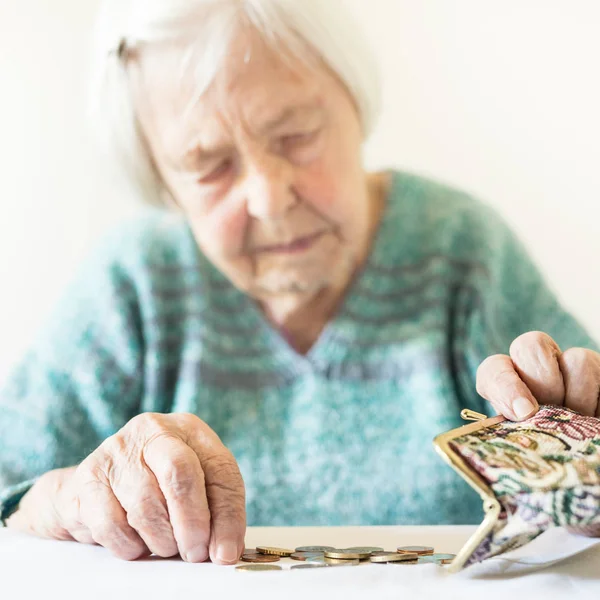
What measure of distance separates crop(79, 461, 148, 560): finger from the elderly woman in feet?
1.39

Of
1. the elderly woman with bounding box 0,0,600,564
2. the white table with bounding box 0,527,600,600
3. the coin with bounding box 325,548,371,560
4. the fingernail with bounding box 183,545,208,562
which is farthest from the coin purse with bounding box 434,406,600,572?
the elderly woman with bounding box 0,0,600,564

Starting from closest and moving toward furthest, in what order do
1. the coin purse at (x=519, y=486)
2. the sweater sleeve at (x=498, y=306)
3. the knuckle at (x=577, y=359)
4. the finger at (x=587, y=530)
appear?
the coin purse at (x=519, y=486), the finger at (x=587, y=530), the knuckle at (x=577, y=359), the sweater sleeve at (x=498, y=306)

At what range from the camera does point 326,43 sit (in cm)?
118

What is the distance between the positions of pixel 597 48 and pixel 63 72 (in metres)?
1.01

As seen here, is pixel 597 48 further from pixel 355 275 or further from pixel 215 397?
pixel 215 397

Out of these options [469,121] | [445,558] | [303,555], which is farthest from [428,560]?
[469,121]

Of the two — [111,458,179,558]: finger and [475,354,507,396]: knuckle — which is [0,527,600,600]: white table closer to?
[111,458,179,558]: finger

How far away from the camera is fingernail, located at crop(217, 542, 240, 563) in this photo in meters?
0.62

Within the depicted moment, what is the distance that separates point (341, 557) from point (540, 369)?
0.25 metres

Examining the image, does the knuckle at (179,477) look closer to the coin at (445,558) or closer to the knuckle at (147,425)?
the knuckle at (147,425)

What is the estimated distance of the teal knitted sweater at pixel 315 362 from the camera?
1.18 meters

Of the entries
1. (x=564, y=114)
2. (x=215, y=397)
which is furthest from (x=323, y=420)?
(x=564, y=114)

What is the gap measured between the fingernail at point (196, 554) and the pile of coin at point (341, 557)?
0.12ft

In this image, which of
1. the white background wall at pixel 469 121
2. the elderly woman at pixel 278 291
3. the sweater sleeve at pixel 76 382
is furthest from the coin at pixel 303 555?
the white background wall at pixel 469 121
